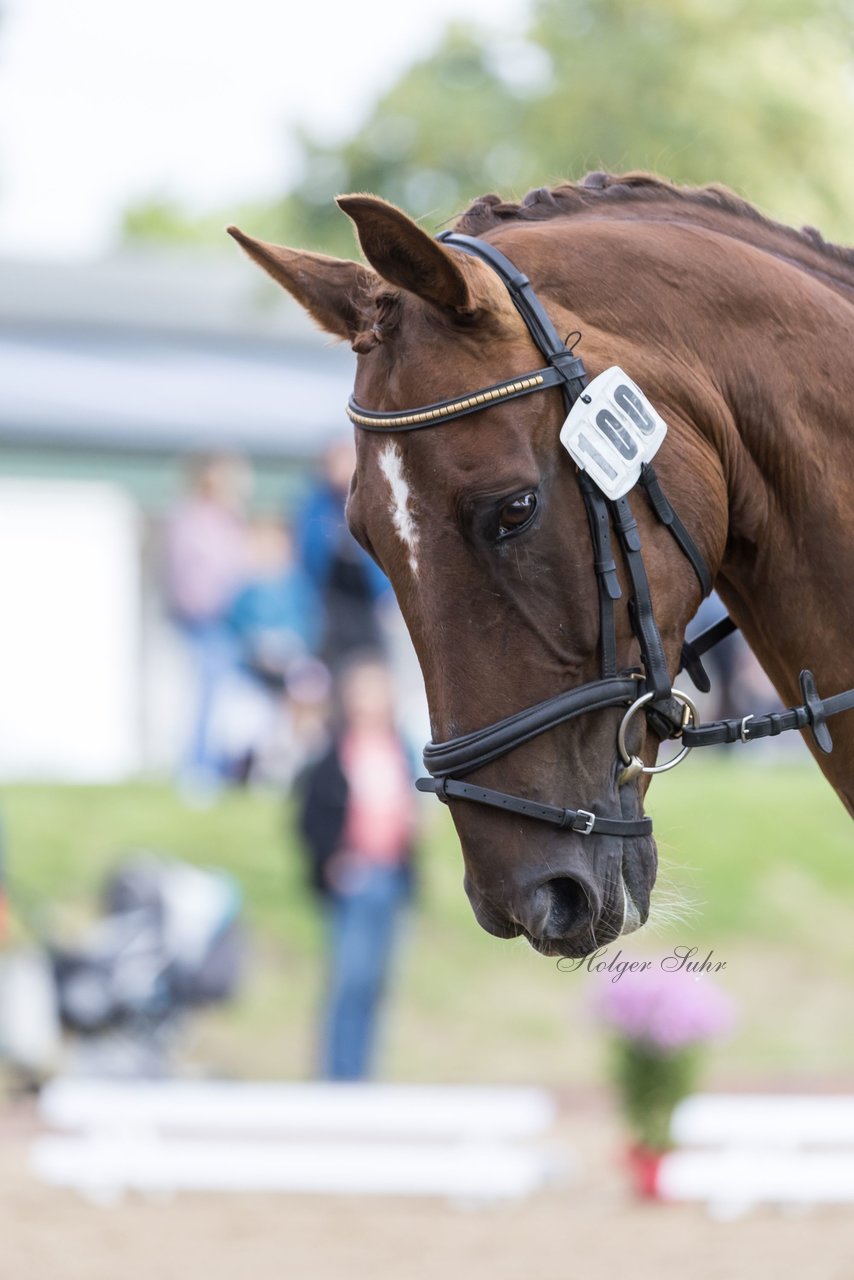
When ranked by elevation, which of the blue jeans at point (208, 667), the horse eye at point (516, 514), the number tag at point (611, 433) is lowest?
the horse eye at point (516, 514)

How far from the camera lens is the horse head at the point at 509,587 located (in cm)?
257

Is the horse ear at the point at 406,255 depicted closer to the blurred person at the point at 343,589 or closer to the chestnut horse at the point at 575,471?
the chestnut horse at the point at 575,471

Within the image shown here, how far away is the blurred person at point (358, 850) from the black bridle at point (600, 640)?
18.6ft

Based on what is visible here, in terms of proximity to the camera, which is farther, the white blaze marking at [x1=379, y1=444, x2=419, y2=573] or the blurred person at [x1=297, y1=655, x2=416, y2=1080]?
the blurred person at [x1=297, y1=655, x2=416, y2=1080]

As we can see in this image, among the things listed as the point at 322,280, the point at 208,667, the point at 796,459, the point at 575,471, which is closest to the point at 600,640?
the point at 575,471

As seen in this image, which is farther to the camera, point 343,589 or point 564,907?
point 343,589

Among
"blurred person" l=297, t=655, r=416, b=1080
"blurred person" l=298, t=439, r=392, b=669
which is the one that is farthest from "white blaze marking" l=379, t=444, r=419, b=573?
"blurred person" l=298, t=439, r=392, b=669

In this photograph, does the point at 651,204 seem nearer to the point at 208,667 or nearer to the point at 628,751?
the point at 628,751

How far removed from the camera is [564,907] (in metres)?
2.59

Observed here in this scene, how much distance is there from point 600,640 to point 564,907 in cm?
44

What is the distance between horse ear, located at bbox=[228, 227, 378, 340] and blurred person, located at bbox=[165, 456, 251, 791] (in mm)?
7602

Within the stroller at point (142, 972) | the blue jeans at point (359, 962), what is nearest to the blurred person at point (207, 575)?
the stroller at point (142, 972)

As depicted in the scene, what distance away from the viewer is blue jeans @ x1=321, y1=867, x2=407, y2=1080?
8297mm

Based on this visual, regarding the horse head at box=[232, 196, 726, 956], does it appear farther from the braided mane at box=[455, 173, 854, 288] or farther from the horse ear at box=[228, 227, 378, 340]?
the braided mane at box=[455, 173, 854, 288]
